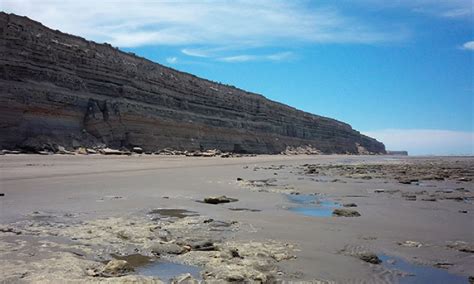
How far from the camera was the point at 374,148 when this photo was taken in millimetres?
109812

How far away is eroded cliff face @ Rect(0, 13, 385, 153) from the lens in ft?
82.0

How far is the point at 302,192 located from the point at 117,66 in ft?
98.1

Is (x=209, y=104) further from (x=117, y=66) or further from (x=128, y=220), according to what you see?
(x=128, y=220)

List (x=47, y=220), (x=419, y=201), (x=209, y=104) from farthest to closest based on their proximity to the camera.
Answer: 1. (x=209, y=104)
2. (x=419, y=201)
3. (x=47, y=220)

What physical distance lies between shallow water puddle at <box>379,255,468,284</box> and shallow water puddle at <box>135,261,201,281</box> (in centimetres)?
205

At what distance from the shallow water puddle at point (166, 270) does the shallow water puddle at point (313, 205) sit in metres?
3.76

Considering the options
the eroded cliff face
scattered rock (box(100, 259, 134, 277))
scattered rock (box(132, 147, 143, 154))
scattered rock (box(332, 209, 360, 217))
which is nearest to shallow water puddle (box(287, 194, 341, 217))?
scattered rock (box(332, 209, 360, 217))

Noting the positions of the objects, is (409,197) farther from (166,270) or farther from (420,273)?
(166,270)

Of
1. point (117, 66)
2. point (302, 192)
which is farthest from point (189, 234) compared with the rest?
point (117, 66)

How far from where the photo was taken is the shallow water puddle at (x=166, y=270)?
380 centimetres

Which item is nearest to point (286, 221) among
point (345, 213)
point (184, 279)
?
point (345, 213)

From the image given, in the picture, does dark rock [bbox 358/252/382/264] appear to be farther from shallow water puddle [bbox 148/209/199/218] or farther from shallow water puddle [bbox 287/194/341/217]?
shallow water puddle [bbox 148/209/199/218]

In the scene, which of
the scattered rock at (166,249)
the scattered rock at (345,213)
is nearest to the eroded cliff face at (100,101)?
the scattered rock at (345,213)

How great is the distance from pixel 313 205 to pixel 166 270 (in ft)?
17.3
